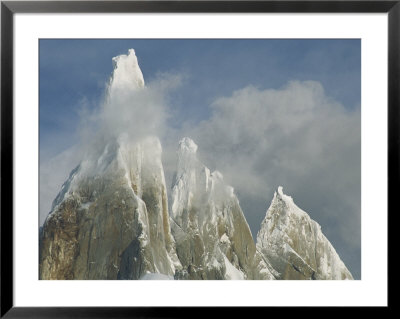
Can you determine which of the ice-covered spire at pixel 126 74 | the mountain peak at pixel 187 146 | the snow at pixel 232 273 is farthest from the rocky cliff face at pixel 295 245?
the ice-covered spire at pixel 126 74

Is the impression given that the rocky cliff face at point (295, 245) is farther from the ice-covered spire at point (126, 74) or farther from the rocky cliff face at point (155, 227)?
the ice-covered spire at point (126, 74)

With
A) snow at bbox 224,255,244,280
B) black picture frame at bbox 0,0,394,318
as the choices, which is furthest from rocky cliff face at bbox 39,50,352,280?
black picture frame at bbox 0,0,394,318

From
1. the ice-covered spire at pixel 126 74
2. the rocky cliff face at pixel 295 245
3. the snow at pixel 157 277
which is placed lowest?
the snow at pixel 157 277

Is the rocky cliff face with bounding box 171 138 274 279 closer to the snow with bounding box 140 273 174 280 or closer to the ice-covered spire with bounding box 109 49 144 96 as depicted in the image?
the snow with bounding box 140 273 174 280

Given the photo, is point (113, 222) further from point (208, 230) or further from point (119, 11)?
point (119, 11)

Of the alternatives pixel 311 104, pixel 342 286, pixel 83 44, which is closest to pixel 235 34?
pixel 311 104

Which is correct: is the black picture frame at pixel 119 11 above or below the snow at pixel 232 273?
above

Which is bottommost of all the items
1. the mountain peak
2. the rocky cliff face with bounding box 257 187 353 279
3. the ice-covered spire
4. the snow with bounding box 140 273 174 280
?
the snow with bounding box 140 273 174 280
